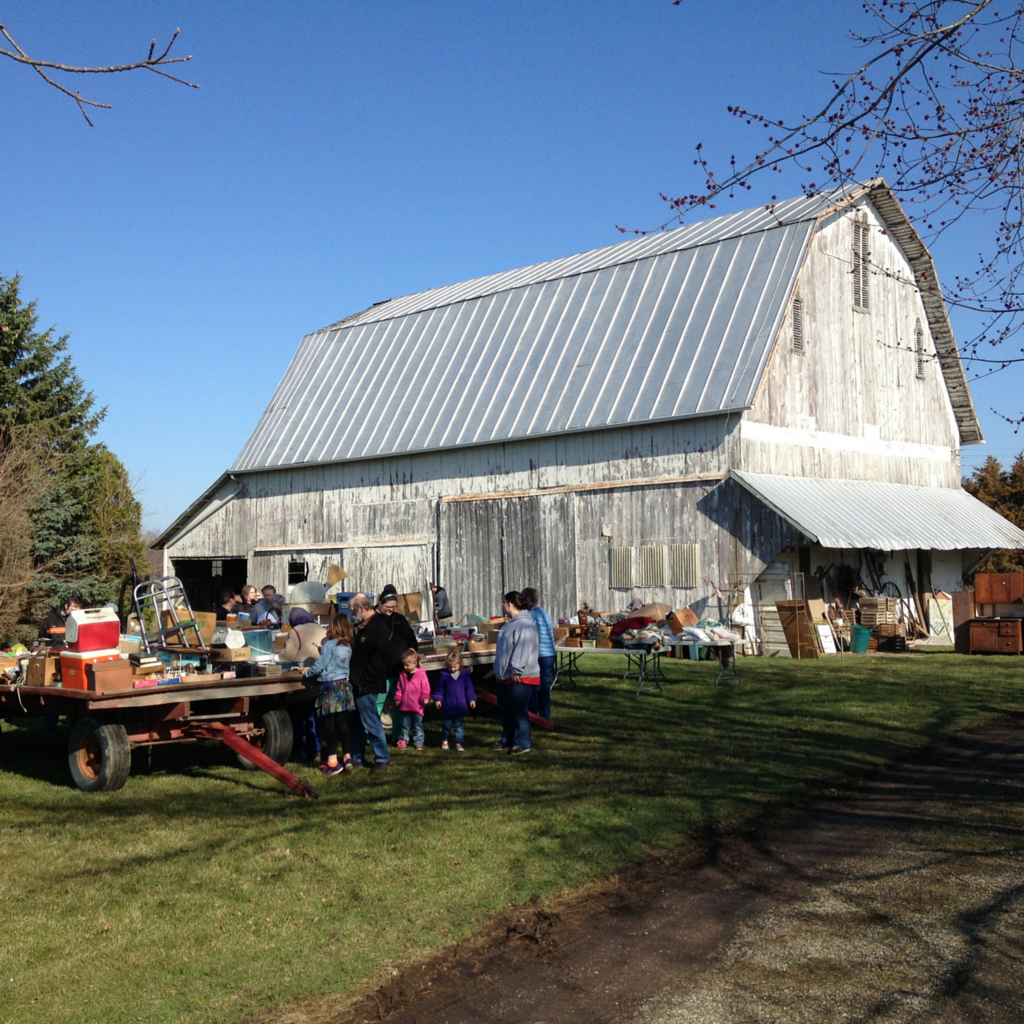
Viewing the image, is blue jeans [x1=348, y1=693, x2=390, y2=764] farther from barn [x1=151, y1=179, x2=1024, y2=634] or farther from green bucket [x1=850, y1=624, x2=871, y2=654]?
green bucket [x1=850, y1=624, x2=871, y2=654]

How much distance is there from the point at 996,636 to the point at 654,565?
24.2 ft

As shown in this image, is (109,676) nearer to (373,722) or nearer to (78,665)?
(78,665)

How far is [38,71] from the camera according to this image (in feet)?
16.8

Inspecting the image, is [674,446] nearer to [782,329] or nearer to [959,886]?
[782,329]

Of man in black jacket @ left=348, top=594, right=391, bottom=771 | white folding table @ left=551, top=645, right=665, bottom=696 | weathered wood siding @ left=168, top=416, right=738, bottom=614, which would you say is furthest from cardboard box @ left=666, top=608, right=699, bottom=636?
man in black jacket @ left=348, top=594, right=391, bottom=771

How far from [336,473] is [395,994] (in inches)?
959

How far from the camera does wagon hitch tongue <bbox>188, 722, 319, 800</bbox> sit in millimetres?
9609

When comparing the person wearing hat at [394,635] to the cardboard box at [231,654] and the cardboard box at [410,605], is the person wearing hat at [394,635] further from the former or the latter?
the cardboard box at [410,605]

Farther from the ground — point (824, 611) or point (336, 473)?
point (336, 473)

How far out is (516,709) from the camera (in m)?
11.5

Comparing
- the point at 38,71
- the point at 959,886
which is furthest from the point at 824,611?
the point at 38,71

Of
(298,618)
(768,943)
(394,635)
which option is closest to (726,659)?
(298,618)

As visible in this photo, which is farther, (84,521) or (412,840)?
(84,521)

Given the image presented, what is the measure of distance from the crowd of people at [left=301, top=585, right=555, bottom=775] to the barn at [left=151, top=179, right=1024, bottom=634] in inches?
398
